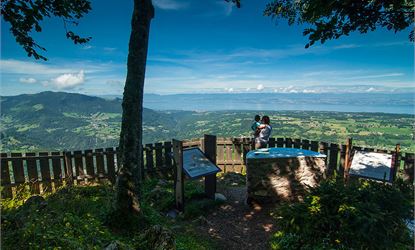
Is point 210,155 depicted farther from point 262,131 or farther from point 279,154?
point 262,131

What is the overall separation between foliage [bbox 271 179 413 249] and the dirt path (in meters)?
1.10

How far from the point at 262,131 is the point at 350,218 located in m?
7.17

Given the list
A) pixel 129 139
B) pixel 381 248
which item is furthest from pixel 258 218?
pixel 129 139

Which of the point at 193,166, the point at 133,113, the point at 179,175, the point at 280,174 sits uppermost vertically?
the point at 133,113

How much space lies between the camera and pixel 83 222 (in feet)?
15.2

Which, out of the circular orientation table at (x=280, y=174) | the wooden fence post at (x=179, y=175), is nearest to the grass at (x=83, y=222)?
the wooden fence post at (x=179, y=175)

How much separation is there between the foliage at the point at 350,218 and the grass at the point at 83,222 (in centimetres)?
208

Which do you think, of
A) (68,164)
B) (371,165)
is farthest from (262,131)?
(68,164)

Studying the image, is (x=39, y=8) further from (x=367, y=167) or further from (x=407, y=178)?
(x=407, y=178)

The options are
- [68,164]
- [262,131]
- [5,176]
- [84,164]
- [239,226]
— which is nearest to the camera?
[239,226]

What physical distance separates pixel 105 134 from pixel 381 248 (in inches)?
6098

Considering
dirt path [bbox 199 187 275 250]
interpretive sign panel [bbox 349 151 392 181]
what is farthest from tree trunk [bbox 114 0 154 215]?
interpretive sign panel [bbox 349 151 392 181]

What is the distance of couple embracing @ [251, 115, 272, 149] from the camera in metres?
11.3

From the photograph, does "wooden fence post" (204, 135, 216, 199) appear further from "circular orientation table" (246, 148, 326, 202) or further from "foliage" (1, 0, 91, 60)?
"foliage" (1, 0, 91, 60)
